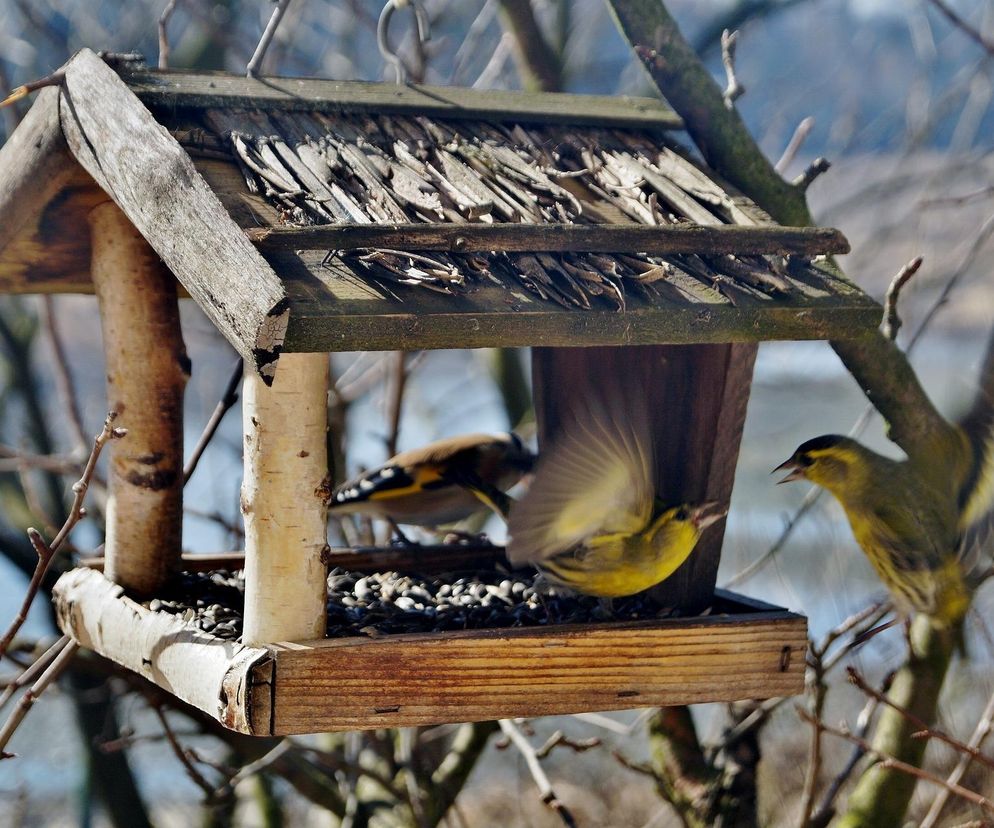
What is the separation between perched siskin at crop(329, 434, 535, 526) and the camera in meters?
3.15

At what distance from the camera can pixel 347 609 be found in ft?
8.01

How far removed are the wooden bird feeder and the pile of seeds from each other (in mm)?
88

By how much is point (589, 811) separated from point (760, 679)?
12.3 ft

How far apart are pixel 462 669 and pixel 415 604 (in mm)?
449

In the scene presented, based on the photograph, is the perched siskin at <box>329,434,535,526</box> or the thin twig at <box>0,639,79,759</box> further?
the perched siskin at <box>329,434,535,526</box>

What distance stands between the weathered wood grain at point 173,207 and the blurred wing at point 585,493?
0.77m

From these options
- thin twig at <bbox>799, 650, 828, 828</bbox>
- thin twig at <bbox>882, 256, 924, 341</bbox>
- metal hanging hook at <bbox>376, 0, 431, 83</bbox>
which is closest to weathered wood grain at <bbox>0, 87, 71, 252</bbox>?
metal hanging hook at <bbox>376, 0, 431, 83</bbox>

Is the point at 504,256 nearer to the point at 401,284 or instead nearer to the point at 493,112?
the point at 401,284

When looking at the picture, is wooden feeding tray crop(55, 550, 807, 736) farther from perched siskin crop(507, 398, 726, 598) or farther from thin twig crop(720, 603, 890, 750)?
thin twig crop(720, 603, 890, 750)

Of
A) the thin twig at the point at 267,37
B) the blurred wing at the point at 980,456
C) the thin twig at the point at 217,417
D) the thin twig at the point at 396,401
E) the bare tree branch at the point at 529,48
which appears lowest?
the blurred wing at the point at 980,456

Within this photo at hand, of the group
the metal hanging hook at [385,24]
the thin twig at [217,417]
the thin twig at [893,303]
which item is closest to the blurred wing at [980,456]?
the thin twig at [893,303]

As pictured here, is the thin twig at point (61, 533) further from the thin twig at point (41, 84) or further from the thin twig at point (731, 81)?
the thin twig at point (731, 81)

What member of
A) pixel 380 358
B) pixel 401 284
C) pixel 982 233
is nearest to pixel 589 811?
pixel 380 358

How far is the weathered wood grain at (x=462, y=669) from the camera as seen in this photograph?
196cm
